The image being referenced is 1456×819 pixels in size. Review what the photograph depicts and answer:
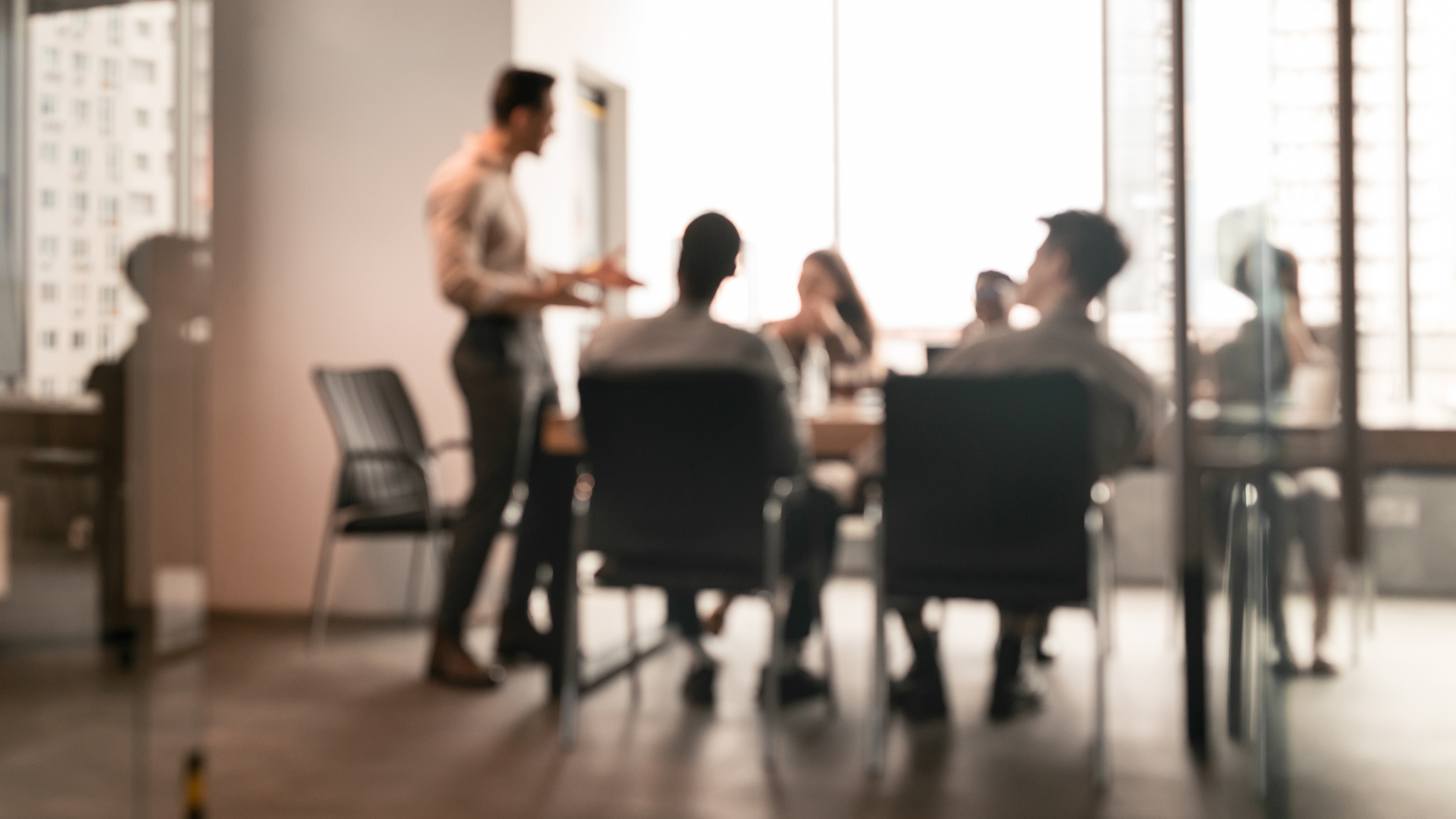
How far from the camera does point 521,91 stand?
10.9 feet

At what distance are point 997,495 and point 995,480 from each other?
3cm

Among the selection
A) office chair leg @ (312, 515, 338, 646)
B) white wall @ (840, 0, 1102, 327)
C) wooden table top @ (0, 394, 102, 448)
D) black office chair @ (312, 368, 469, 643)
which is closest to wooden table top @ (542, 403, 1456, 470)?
black office chair @ (312, 368, 469, 643)

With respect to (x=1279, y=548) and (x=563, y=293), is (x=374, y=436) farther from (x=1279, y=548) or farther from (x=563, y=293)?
(x=1279, y=548)

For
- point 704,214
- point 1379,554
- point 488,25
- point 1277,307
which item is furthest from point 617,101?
point 1379,554

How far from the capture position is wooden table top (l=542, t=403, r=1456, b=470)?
55.1 inches

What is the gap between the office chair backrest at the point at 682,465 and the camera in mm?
2559

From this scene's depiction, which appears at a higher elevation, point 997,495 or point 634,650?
point 997,495

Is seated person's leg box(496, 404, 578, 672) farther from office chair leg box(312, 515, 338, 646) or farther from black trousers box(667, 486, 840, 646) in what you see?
office chair leg box(312, 515, 338, 646)

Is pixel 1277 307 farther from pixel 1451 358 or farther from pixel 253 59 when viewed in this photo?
pixel 253 59

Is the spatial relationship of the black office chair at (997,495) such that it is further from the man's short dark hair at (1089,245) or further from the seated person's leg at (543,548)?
the seated person's leg at (543,548)

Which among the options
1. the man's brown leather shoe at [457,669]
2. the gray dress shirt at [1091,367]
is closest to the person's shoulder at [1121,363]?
the gray dress shirt at [1091,367]

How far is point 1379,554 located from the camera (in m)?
1.40

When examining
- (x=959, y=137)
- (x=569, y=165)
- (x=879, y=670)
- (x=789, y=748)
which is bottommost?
(x=789, y=748)

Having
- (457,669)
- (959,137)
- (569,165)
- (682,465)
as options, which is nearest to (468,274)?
(682,465)
